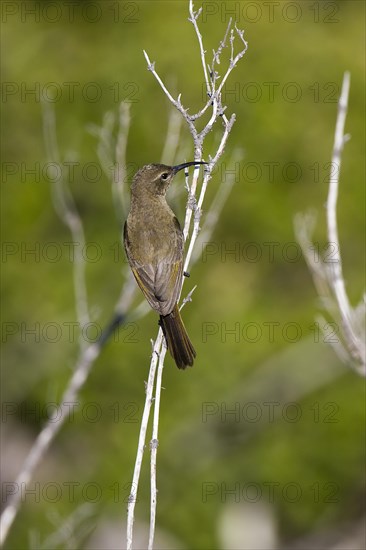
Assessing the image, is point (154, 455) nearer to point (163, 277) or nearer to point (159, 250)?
point (163, 277)

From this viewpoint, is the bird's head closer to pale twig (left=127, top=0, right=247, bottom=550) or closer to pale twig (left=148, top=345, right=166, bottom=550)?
pale twig (left=127, top=0, right=247, bottom=550)

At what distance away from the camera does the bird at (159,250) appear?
17.9ft

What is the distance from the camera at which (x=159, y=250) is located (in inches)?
→ 229

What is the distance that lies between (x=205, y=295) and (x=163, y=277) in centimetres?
421

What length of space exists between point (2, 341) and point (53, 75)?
2.93m

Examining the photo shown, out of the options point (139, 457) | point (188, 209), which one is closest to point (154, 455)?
point (139, 457)

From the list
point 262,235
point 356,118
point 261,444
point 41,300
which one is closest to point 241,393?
point 261,444

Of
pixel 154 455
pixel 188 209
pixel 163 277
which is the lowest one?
pixel 154 455

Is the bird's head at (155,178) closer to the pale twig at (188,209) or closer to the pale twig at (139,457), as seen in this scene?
the pale twig at (188,209)

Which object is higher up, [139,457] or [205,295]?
[139,457]

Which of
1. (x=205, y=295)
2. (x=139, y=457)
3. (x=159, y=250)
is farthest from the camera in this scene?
(x=205, y=295)

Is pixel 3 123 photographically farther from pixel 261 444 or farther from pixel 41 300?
pixel 261 444

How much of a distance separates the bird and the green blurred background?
300 centimetres

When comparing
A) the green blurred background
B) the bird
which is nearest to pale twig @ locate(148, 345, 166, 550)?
the bird
